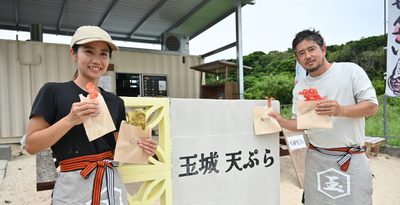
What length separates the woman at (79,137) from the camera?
1.18 meters

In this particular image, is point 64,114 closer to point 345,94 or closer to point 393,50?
point 345,94

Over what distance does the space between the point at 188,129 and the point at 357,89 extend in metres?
1.20

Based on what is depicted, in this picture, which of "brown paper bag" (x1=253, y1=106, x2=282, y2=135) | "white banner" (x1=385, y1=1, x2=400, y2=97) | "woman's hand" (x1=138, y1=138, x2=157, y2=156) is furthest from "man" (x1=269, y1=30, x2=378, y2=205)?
"white banner" (x1=385, y1=1, x2=400, y2=97)

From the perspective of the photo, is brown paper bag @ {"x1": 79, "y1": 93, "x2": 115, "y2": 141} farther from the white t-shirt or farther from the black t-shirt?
the white t-shirt

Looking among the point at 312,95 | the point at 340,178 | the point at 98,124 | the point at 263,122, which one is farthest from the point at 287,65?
the point at 98,124

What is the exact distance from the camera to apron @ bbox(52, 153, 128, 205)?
4.16 ft

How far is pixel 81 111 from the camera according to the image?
3.68 ft

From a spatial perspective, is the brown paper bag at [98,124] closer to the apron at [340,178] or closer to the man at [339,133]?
the man at [339,133]

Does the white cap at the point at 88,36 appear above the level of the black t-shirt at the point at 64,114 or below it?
above

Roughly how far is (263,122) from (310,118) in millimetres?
455

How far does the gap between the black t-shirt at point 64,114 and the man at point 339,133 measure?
1.51m

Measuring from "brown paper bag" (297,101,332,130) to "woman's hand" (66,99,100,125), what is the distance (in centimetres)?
127

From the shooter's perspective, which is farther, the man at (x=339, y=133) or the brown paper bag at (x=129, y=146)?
the man at (x=339, y=133)

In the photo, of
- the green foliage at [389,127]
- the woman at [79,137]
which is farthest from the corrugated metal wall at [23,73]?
the green foliage at [389,127]
